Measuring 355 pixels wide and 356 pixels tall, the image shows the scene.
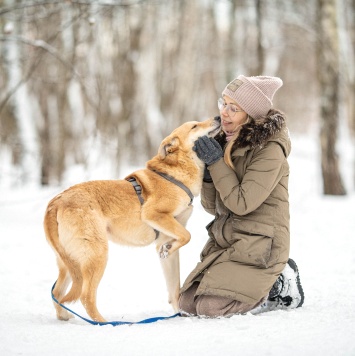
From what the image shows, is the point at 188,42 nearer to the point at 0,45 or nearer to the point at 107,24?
the point at 107,24

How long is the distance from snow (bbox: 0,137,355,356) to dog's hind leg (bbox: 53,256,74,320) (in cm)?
7

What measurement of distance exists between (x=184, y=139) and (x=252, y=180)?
962mm

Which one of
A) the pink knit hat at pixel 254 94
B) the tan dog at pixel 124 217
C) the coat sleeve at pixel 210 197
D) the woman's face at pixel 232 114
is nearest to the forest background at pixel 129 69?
the tan dog at pixel 124 217

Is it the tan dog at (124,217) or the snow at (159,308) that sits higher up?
the tan dog at (124,217)

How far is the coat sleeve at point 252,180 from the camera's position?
349 centimetres

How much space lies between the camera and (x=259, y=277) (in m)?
3.53

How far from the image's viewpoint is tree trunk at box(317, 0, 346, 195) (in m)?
10.7

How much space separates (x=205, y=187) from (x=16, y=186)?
10213 millimetres

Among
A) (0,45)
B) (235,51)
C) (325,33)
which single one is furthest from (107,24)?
(325,33)

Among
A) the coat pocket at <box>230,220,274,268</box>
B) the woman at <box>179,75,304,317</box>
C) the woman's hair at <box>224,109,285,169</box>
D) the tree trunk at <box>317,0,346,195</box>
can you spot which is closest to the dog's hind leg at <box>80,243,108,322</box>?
the woman at <box>179,75,304,317</box>

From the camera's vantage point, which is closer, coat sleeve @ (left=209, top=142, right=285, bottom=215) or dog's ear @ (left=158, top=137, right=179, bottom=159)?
coat sleeve @ (left=209, top=142, right=285, bottom=215)

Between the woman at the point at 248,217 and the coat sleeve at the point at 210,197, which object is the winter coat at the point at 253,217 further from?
the coat sleeve at the point at 210,197

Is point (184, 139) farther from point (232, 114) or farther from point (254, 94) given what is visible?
point (254, 94)

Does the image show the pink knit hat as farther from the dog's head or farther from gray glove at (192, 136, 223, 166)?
the dog's head
